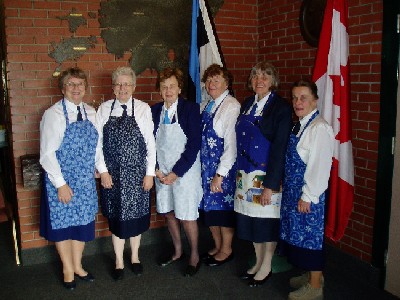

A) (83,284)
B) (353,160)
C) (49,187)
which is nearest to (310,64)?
(353,160)

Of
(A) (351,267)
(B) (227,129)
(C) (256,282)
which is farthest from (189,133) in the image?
(A) (351,267)

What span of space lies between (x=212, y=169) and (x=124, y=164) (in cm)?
60

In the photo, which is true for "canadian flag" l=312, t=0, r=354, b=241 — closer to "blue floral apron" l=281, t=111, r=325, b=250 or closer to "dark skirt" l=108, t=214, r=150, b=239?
"blue floral apron" l=281, t=111, r=325, b=250

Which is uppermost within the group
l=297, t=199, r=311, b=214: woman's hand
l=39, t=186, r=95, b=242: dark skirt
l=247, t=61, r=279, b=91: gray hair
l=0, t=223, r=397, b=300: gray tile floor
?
l=247, t=61, r=279, b=91: gray hair

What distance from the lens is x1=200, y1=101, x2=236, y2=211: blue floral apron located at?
2859 mm

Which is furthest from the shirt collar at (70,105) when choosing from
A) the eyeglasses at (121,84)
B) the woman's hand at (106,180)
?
the woman's hand at (106,180)

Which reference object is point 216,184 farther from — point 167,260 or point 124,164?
point 167,260

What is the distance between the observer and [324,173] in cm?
236

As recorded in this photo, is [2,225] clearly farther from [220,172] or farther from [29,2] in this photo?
[220,172]

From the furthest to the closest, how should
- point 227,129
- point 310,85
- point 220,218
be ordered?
point 220,218 < point 227,129 < point 310,85

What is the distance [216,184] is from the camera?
283cm

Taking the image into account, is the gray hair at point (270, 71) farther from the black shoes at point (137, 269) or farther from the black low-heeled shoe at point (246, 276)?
the black shoes at point (137, 269)

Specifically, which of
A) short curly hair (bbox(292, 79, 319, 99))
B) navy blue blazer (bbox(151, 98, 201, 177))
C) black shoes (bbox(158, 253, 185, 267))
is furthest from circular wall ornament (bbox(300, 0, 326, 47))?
black shoes (bbox(158, 253, 185, 267))

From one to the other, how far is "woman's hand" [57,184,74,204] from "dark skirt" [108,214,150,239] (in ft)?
1.25
